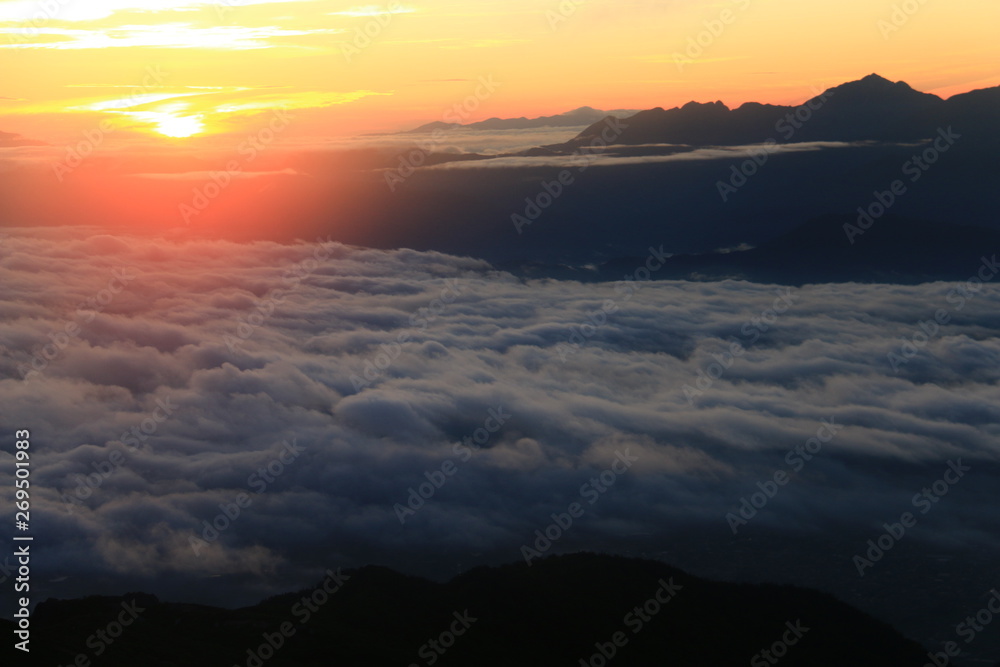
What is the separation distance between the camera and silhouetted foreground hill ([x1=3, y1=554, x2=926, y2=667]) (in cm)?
9119

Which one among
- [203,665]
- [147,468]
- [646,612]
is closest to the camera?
[203,665]

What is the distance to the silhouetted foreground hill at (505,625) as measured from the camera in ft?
299

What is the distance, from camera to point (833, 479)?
19588cm

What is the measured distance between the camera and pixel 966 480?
622 feet

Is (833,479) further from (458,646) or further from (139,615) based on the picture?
(139,615)

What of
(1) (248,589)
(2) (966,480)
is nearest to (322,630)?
(1) (248,589)

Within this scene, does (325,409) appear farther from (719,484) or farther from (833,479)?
(833,479)

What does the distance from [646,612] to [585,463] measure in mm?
73518

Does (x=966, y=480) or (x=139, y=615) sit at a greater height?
(x=139, y=615)

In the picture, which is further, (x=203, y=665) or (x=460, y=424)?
(x=460, y=424)

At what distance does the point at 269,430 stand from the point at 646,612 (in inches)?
3668

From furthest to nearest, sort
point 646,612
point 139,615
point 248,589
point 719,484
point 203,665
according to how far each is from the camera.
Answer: point 719,484, point 248,589, point 646,612, point 139,615, point 203,665

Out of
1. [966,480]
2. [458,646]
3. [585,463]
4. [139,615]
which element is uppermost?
[139,615]

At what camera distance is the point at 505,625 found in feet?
346
